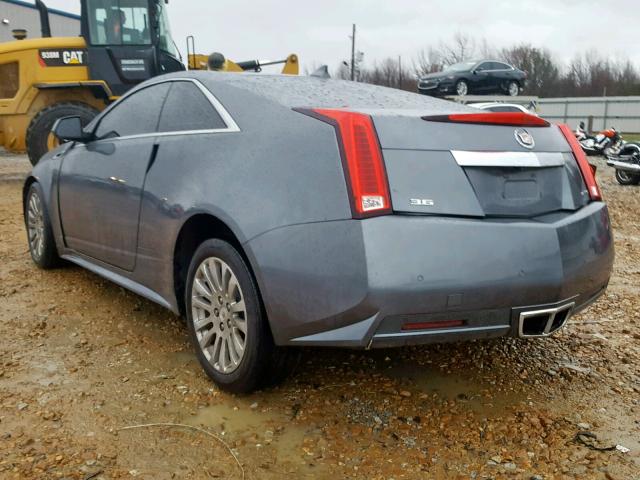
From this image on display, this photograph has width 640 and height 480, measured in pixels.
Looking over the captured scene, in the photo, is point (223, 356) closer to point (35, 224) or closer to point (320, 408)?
point (320, 408)

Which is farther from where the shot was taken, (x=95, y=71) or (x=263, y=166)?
(x=95, y=71)

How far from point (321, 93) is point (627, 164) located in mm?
10967

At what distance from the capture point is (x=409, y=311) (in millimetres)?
2412

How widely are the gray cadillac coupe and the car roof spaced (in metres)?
0.02

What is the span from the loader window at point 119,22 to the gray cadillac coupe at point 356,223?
25.5 feet

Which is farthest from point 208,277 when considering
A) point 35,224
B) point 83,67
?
point 83,67

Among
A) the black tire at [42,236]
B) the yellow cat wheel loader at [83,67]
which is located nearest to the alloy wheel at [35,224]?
the black tire at [42,236]

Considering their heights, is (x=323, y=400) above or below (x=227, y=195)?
below

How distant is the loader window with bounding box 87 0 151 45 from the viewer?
10320 mm

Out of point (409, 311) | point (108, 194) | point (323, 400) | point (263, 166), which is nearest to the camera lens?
point (409, 311)

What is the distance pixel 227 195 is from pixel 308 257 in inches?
21.5

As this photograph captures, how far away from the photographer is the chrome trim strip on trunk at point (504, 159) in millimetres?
2615

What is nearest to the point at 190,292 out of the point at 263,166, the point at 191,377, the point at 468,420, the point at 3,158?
the point at 191,377

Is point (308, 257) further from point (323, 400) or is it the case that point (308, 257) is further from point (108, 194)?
point (108, 194)
